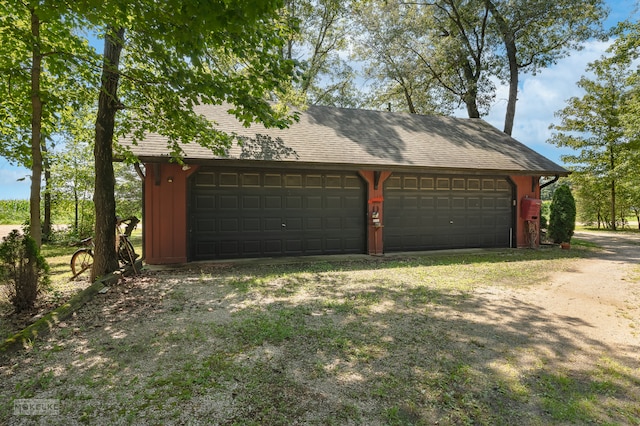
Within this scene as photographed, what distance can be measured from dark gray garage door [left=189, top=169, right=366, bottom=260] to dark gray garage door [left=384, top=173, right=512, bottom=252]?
3.63 feet

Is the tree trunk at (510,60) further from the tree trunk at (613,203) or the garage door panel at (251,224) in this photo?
the garage door panel at (251,224)

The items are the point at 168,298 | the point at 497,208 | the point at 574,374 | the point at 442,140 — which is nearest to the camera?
the point at 574,374

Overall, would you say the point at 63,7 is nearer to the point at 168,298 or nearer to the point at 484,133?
the point at 168,298

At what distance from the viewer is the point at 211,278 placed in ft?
22.3

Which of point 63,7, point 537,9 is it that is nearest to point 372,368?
point 63,7

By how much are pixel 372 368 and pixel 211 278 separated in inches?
182

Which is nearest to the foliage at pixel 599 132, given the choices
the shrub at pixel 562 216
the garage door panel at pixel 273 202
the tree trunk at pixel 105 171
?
the shrub at pixel 562 216

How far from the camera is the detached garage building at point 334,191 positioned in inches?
321

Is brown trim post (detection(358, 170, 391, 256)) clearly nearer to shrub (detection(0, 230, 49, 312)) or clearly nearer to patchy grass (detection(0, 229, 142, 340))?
patchy grass (detection(0, 229, 142, 340))

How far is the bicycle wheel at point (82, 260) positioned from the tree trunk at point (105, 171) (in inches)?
27.3

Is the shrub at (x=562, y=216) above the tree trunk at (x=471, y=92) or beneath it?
beneath

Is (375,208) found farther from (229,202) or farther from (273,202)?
(229,202)

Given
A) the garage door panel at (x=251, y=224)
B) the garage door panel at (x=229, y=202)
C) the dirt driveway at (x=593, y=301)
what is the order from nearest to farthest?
the dirt driveway at (x=593, y=301)
the garage door panel at (x=229, y=202)
the garage door panel at (x=251, y=224)

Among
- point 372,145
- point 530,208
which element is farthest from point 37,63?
point 530,208
